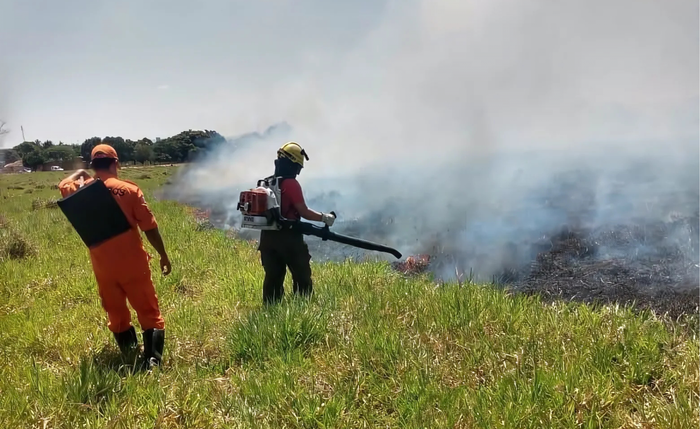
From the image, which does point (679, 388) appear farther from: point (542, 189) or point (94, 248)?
point (542, 189)

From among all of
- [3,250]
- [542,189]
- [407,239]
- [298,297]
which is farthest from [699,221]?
[3,250]

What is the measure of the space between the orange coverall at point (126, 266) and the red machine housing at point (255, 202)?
1.06 meters

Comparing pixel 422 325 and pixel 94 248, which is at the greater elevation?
pixel 94 248

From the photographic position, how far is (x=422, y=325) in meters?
4.16

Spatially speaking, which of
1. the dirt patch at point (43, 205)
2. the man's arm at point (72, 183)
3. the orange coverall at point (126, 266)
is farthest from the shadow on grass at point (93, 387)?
the dirt patch at point (43, 205)

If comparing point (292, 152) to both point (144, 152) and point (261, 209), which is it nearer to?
point (261, 209)

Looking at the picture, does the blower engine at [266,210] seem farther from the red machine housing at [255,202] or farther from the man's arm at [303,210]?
the man's arm at [303,210]

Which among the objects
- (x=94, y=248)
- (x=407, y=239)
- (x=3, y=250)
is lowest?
(x=407, y=239)

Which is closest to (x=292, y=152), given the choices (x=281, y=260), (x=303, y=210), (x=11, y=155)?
(x=303, y=210)

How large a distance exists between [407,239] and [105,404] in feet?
27.7

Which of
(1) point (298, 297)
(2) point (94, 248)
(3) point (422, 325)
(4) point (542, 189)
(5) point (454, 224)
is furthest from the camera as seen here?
(4) point (542, 189)

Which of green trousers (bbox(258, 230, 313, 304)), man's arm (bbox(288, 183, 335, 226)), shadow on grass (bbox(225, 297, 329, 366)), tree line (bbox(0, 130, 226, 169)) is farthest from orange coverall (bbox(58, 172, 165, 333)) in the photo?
tree line (bbox(0, 130, 226, 169))

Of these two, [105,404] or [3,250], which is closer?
[105,404]

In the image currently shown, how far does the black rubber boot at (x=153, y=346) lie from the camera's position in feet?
12.2
